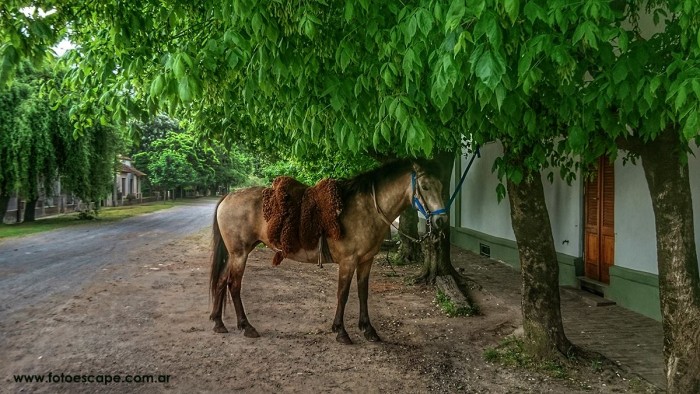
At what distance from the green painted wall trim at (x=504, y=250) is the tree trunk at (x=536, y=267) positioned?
167 inches

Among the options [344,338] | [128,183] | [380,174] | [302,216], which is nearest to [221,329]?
[344,338]

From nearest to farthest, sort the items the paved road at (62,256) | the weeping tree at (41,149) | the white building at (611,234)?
the white building at (611,234), the paved road at (62,256), the weeping tree at (41,149)

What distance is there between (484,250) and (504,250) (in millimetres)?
1698

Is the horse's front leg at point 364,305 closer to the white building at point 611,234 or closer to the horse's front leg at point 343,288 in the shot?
the horse's front leg at point 343,288

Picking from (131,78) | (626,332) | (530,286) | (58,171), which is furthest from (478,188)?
(58,171)

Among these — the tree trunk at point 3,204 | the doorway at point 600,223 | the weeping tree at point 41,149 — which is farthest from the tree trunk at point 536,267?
the tree trunk at point 3,204

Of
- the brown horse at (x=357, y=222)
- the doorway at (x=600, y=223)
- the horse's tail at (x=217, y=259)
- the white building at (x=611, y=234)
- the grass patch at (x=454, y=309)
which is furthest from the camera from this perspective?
the doorway at (x=600, y=223)

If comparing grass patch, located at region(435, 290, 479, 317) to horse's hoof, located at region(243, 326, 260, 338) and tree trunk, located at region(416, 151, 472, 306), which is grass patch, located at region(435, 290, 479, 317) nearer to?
tree trunk, located at region(416, 151, 472, 306)

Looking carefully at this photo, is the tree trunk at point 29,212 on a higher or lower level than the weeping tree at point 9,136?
lower

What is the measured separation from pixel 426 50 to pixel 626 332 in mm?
5202

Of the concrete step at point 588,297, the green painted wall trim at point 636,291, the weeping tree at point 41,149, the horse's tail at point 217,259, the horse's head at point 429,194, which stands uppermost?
the weeping tree at point 41,149

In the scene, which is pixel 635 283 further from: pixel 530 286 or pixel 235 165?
pixel 235 165

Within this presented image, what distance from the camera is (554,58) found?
280 centimetres

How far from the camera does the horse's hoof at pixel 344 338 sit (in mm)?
6090
